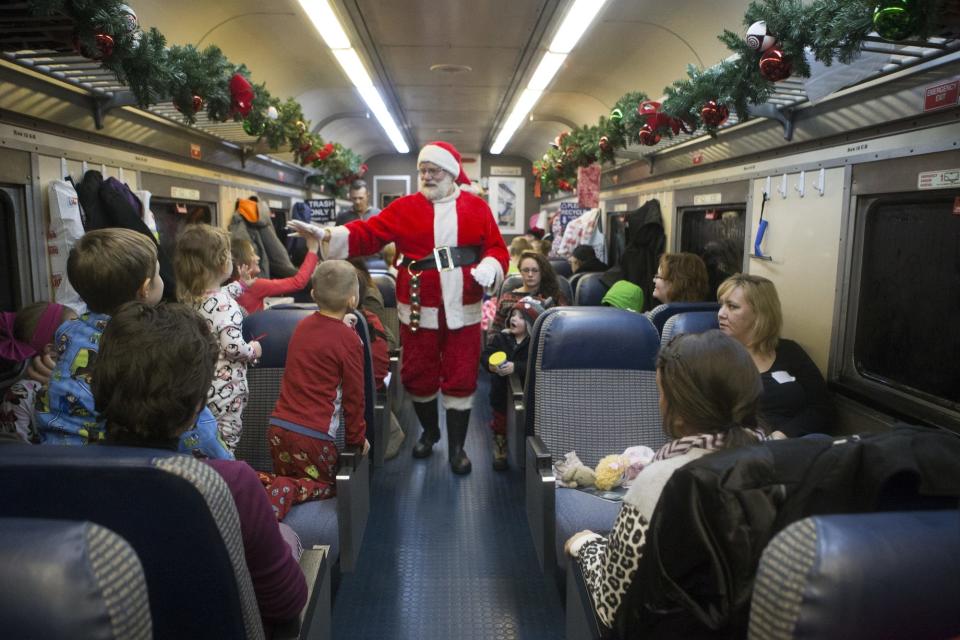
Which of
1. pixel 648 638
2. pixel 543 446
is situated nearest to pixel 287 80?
pixel 543 446

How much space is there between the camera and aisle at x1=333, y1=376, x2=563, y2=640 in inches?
100

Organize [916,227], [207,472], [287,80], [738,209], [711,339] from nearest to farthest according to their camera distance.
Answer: [207,472] < [711,339] < [916,227] < [738,209] < [287,80]

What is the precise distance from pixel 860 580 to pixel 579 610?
3.23ft

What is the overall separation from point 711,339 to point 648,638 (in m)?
0.65

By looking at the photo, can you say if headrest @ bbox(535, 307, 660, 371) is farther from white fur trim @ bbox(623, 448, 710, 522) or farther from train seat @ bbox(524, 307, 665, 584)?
white fur trim @ bbox(623, 448, 710, 522)

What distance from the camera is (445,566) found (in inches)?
117

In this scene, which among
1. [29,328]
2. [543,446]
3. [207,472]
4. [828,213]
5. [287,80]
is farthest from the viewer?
[287,80]

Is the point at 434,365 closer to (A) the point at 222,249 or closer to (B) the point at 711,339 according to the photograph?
(A) the point at 222,249

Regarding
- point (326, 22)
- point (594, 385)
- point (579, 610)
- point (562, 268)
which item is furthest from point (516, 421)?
point (562, 268)

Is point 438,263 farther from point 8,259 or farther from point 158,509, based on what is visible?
point 158,509

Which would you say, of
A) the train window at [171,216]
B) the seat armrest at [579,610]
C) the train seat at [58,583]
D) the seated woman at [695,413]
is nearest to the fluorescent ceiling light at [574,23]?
the train window at [171,216]


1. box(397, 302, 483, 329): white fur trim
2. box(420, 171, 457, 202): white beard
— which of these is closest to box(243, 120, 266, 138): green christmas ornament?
box(420, 171, 457, 202): white beard

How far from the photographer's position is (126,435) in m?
1.31

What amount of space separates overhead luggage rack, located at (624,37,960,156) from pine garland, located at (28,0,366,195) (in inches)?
106
